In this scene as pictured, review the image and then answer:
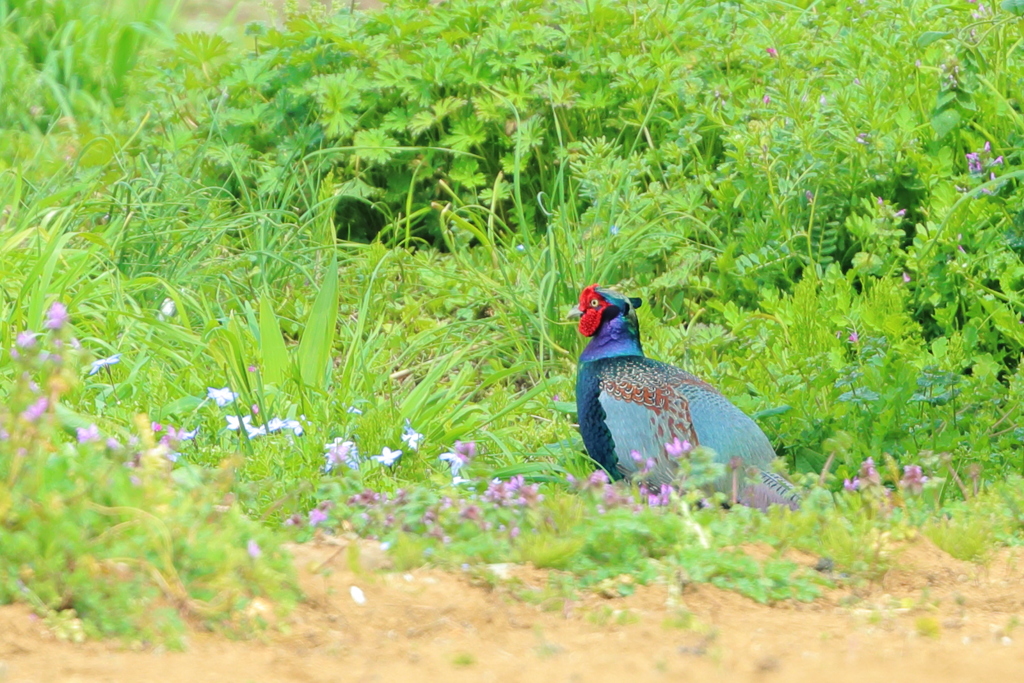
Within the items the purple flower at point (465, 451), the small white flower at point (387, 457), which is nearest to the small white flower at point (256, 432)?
the small white flower at point (387, 457)

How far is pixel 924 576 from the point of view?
A: 9.41 feet

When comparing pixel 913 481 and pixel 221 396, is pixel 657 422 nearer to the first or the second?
pixel 913 481

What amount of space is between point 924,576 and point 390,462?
5.36 ft

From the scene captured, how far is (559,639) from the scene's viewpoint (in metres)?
2.39

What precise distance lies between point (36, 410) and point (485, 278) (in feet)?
10.5

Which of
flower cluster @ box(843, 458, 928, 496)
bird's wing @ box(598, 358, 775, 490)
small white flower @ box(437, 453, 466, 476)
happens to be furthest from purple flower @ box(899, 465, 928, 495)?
small white flower @ box(437, 453, 466, 476)

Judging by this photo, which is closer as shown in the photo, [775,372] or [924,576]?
[924,576]

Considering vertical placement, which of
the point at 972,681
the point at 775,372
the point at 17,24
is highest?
the point at 17,24

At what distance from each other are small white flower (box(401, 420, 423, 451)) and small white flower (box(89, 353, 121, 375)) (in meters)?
0.90

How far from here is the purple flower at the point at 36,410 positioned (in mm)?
2432

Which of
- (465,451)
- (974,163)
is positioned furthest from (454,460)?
(974,163)

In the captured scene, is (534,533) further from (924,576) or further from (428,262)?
(428,262)

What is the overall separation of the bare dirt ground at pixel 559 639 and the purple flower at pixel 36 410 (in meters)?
0.34

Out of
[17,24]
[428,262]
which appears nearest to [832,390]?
[428,262]
